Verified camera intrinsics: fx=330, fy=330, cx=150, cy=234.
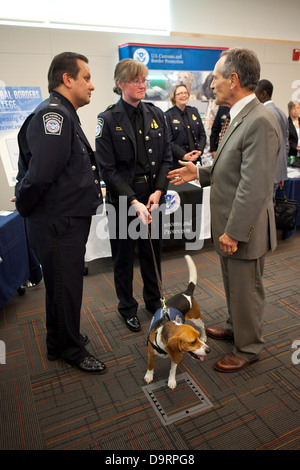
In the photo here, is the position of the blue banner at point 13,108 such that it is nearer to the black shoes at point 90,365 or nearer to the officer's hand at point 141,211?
the officer's hand at point 141,211

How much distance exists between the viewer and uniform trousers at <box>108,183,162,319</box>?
2.21 m

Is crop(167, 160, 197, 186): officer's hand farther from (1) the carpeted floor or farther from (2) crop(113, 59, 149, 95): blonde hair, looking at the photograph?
(1) the carpeted floor

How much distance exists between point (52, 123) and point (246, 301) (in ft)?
4.45

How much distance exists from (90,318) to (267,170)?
1.70 m

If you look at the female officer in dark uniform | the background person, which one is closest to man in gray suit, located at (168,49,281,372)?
the female officer in dark uniform

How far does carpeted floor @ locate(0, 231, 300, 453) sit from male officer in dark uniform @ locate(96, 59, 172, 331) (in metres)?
0.45

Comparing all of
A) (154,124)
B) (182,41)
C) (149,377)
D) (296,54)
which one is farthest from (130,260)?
A: (296,54)

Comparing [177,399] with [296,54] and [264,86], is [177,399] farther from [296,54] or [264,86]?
[296,54]

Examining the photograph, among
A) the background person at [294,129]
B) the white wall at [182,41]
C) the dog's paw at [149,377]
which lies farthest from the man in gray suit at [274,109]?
the dog's paw at [149,377]

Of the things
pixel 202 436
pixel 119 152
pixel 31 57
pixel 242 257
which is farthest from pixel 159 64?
pixel 202 436

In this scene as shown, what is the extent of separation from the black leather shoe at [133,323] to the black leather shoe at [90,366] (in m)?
0.41

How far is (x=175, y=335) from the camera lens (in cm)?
157

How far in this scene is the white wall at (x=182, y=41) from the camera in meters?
3.94

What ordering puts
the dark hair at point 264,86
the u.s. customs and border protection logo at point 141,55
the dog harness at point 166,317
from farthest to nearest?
the u.s. customs and border protection logo at point 141,55 → the dark hair at point 264,86 → the dog harness at point 166,317
